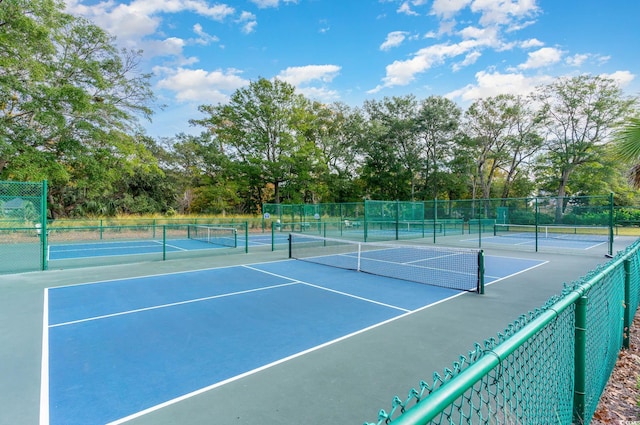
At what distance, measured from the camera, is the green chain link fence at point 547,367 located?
110 centimetres

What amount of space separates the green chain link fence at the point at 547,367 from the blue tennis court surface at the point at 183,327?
2.19 m

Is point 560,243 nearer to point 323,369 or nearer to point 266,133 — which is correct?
point 323,369

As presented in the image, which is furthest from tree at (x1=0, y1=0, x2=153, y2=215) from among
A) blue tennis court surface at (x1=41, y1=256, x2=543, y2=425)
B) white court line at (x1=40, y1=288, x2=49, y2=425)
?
white court line at (x1=40, y1=288, x2=49, y2=425)

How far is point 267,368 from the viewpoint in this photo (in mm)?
3666

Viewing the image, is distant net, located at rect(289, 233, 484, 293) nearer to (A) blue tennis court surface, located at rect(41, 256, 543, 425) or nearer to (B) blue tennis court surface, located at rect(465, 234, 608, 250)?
(A) blue tennis court surface, located at rect(41, 256, 543, 425)

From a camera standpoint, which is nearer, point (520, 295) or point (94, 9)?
point (520, 295)

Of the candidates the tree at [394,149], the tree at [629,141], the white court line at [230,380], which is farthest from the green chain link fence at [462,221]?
the white court line at [230,380]

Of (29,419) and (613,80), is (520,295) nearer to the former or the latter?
(29,419)

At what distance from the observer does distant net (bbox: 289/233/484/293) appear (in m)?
7.96

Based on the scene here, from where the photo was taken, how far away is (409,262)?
11164 mm

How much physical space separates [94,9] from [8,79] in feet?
24.1

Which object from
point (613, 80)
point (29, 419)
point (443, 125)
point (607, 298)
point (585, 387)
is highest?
point (613, 80)

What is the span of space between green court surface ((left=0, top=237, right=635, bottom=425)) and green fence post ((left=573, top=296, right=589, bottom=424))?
1325 millimetres

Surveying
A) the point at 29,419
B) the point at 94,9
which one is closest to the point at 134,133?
the point at 94,9
